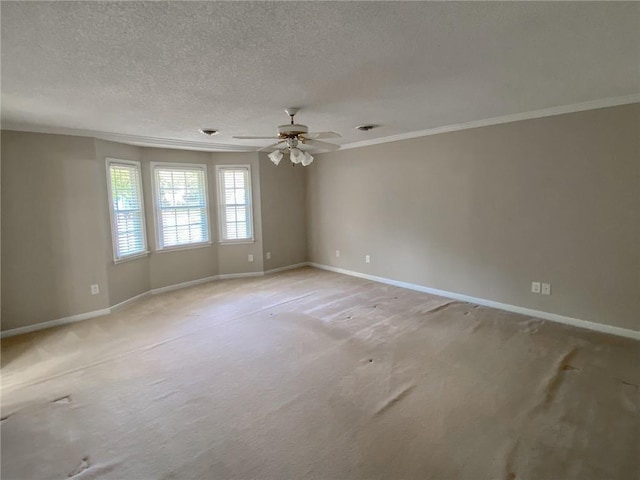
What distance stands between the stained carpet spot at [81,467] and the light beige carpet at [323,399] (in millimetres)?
15

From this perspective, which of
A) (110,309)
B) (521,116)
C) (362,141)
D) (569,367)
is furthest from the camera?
(362,141)

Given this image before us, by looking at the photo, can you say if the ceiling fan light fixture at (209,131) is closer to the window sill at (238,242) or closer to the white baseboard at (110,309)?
the window sill at (238,242)

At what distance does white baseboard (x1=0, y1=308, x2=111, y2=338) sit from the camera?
3.83m

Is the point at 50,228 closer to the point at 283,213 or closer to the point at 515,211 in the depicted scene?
the point at 283,213

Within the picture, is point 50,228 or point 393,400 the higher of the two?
point 50,228

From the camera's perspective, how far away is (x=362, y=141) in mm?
5535

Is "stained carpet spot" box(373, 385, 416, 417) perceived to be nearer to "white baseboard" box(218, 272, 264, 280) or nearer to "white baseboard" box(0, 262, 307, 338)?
"white baseboard" box(0, 262, 307, 338)

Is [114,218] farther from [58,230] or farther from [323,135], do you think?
[323,135]

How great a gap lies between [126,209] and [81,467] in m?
3.66

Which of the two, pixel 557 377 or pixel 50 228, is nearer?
pixel 557 377

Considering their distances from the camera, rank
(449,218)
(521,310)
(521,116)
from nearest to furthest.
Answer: (521,116) < (521,310) < (449,218)

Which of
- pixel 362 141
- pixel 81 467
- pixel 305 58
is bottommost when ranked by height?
pixel 81 467

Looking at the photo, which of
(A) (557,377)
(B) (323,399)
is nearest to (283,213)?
(B) (323,399)

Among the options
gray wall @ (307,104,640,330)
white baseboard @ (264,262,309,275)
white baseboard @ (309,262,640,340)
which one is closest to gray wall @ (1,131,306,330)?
white baseboard @ (264,262,309,275)
